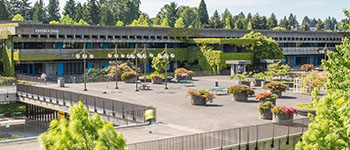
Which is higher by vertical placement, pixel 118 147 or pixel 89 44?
pixel 89 44

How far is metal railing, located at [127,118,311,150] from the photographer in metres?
20.3

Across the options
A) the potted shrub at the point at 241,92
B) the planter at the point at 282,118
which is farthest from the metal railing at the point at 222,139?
the potted shrub at the point at 241,92

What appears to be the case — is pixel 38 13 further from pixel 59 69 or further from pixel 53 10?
pixel 59 69

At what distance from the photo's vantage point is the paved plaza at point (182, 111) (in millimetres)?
24825

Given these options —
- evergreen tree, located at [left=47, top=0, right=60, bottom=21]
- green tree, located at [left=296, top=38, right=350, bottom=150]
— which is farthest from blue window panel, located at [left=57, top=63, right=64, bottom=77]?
evergreen tree, located at [left=47, top=0, right=60, bottom=21]

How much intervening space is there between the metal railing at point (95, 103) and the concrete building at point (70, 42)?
19321 millimetres

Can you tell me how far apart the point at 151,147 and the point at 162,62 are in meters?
37.1

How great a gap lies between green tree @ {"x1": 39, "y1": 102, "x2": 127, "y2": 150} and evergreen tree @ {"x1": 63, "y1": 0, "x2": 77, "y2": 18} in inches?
5586

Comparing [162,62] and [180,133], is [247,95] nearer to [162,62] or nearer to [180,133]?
[180,133]

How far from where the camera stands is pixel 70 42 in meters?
63.1

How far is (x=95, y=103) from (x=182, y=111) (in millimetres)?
5811

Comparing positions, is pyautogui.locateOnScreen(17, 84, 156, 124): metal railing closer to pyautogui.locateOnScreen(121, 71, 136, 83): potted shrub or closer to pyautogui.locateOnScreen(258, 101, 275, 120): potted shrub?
pyautogui.locateOnScreen(258, 101, 275, 120): potted shrub

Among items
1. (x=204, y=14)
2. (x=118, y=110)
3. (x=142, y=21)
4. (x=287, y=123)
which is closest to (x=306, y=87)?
(x=287, y=123)

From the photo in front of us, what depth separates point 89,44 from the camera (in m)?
65.3
